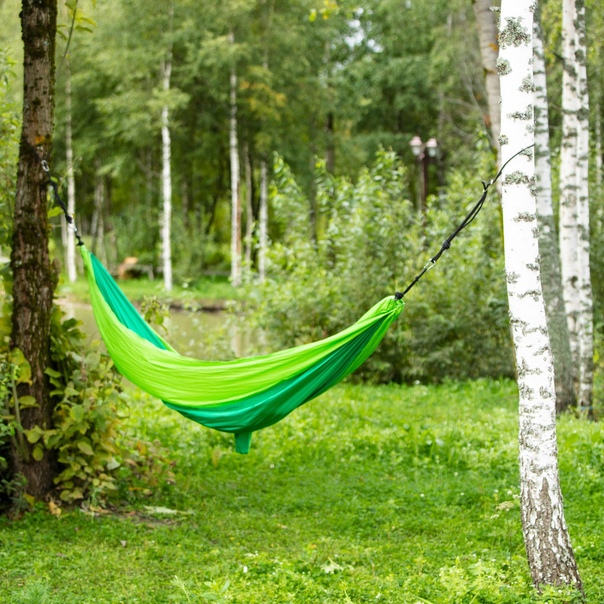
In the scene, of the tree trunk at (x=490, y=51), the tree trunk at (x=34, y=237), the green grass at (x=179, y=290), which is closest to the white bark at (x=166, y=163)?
the green grass at (x=179, y=290)

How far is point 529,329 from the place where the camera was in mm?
2918

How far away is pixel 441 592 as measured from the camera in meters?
3.03

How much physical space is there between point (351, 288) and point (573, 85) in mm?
2987

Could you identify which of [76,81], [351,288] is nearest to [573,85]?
[351,288]

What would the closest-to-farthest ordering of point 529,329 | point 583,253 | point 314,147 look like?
1. point 529,329
2. point 583,253
3. point 314,147

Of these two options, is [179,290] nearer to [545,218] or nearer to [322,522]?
[545,218]

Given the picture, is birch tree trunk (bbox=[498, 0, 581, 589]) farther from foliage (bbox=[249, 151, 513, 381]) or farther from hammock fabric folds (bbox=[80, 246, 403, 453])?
foliage (bbox=[249, 151, 513, 381])

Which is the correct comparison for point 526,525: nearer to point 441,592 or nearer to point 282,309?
point 441,592

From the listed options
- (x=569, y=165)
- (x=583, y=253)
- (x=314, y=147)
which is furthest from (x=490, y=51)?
(x=314, y=147)

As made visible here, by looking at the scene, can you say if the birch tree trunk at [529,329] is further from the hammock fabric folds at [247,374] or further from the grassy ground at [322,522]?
the hammock fabric folds at [247,374]

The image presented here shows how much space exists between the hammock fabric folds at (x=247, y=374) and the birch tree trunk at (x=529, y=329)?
0.61m

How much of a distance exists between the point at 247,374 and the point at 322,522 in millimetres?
1090

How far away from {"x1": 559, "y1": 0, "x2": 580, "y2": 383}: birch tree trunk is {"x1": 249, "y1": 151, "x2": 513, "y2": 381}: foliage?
1460 millimetres

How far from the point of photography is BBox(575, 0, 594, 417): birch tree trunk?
622cm
